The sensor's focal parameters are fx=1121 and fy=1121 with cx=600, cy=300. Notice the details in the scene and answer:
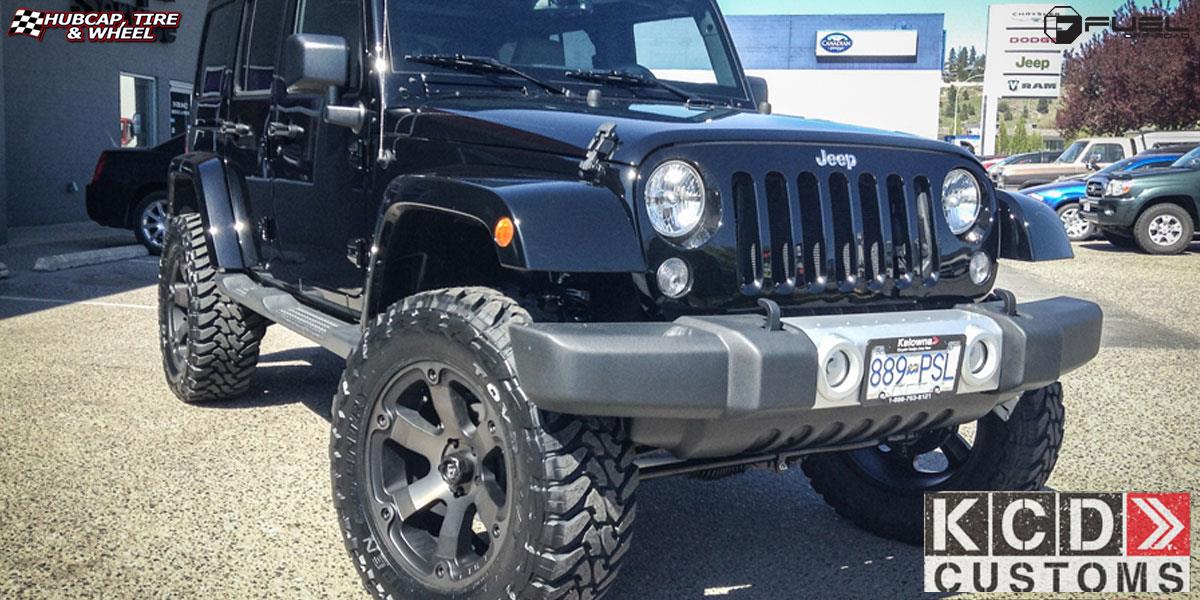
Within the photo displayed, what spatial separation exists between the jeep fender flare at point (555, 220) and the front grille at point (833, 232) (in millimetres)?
362

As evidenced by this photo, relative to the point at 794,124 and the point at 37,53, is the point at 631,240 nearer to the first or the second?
the point at 794,124

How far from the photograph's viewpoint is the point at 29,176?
582 inches

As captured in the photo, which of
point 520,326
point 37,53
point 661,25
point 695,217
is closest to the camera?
point 520,326

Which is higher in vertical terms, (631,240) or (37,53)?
(37,53)

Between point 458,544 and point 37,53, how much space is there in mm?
14293

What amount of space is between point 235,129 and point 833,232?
314cm

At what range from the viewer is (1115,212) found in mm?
15906

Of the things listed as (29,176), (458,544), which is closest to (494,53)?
(458,544)

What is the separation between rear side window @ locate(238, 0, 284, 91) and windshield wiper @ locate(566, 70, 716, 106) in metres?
1.58

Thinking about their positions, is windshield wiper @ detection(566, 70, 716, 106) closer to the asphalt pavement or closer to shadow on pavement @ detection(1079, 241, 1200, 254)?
the asphalt pavement

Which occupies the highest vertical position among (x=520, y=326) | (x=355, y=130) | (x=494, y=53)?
(x=494, y=53)

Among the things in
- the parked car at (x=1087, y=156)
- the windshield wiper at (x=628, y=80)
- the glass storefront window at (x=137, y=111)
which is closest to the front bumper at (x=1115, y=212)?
the parked car at (x=1087, y=156)

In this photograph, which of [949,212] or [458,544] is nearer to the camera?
[458,544]

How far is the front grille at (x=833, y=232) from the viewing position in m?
2.94
